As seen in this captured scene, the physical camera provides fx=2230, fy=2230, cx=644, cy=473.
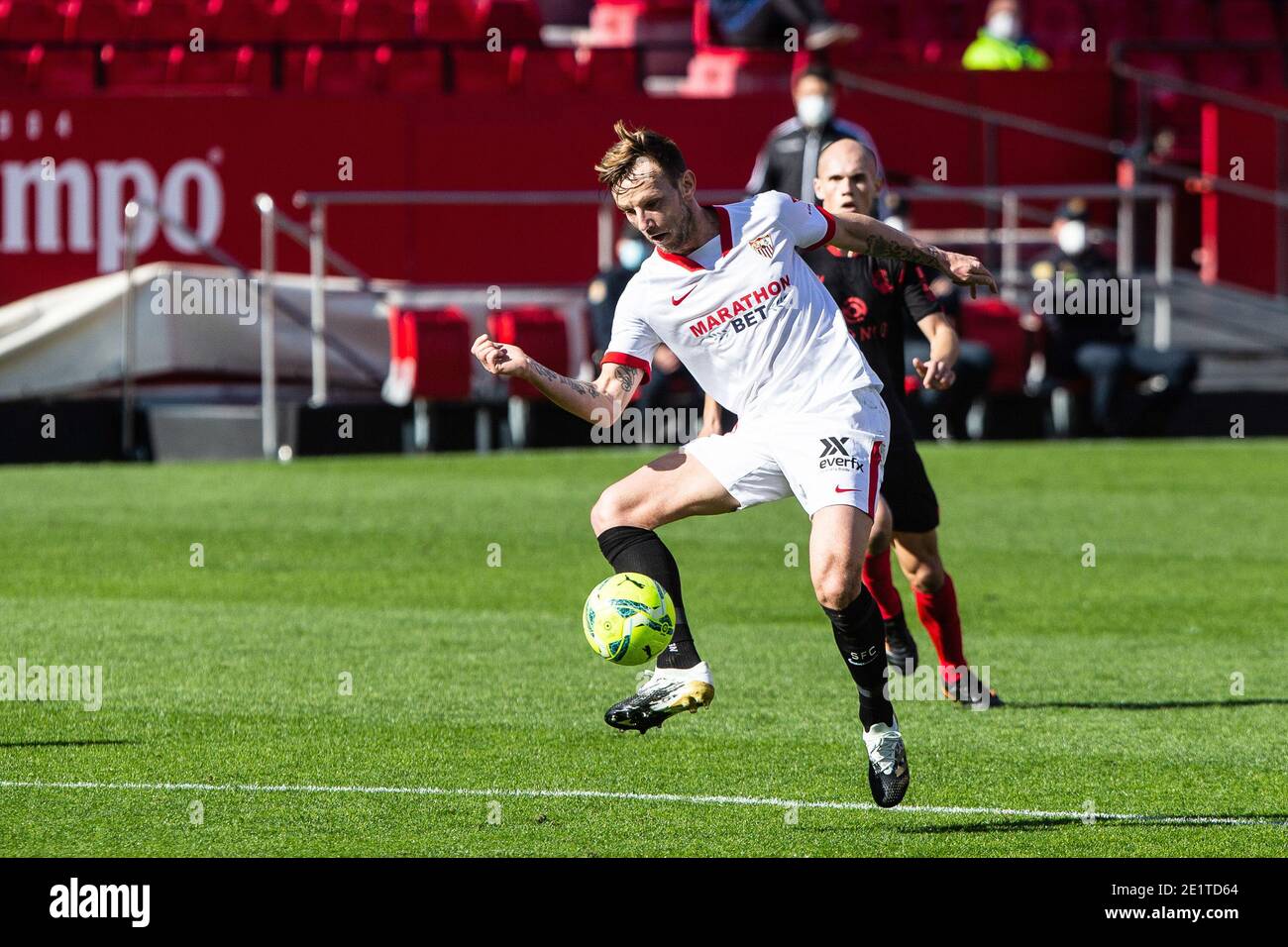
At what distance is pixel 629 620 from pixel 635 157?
1.45 meters

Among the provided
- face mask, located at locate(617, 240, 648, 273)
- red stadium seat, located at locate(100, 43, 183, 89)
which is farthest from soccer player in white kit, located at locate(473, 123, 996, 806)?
red stadium seat, located at locate(100, 43, 183, 89)

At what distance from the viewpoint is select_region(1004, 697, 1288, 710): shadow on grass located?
8820 millimetres

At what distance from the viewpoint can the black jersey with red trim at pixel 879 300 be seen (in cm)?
873

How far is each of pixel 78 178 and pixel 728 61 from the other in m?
6.77

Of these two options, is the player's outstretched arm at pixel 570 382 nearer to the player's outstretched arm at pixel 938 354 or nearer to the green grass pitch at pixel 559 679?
the green grass pitch at pixel 559 679

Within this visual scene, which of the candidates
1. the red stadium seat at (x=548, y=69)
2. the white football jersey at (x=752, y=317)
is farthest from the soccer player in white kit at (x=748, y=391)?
the red stadium seat at (x=548, y=69)

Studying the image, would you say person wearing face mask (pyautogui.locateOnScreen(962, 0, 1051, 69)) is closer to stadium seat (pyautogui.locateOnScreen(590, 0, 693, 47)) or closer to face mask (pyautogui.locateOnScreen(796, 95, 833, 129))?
stadium seat (pyautogui.locateOnScreen(590, 0, 693, 47))

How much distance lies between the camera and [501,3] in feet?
77.6

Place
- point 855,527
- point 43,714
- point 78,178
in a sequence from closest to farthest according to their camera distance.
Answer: point 855,527 → point 43,714 → point 78,178

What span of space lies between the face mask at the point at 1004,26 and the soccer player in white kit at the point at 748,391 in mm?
16548

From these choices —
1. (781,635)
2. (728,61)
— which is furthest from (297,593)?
(728,61)

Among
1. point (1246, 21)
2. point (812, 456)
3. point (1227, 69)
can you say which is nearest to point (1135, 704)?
point (812, 456)

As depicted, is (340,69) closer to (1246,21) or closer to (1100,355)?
(1100,355)
